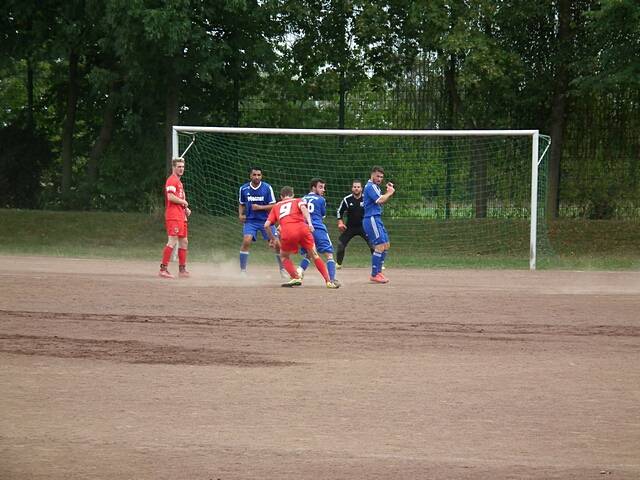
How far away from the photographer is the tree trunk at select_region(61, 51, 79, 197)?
3455cm

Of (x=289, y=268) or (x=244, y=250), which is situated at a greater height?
(x=244, y=250)

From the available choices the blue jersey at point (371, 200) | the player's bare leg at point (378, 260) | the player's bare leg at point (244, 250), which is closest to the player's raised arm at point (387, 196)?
the blue jersey at point (371, 200)

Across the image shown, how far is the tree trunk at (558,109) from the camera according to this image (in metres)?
30.1

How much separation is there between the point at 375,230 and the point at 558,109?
44.1ft

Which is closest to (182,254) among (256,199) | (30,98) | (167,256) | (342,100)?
(167,256)

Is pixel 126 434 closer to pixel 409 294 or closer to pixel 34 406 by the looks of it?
pixel 34 406

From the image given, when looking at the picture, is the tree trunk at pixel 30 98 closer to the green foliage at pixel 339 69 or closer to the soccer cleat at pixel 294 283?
the green foliage at pixel 339 69

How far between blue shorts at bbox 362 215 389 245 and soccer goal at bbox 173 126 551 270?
6.59 m

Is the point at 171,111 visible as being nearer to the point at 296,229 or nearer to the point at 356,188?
the point at 356,188

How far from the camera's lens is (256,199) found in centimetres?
1931

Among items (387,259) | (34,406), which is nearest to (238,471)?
(34,406)

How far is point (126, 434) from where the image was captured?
7781mm

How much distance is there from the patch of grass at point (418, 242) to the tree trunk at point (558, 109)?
1122 mm

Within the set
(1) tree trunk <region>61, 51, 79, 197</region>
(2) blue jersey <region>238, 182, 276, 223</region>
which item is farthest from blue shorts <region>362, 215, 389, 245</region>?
(1) tree trunk <region>61, 51, 79, 197</region>
